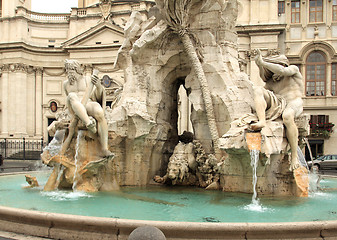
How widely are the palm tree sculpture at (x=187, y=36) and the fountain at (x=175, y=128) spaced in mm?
28

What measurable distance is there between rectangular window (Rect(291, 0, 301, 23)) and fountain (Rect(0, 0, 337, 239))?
92.5 ft

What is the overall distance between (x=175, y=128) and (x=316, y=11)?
97.2 feet

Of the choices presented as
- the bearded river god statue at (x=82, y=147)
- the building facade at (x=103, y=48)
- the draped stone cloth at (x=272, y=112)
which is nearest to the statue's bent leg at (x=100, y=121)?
the bearded river god statue at (x=82, y=147)

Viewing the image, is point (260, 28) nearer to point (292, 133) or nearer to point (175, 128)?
point (175, 128)

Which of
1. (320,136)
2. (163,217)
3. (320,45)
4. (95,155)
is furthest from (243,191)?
(320,45)

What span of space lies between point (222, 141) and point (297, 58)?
29900 mm

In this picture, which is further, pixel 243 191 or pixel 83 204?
pixel 243 191

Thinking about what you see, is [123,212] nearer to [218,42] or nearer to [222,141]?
[222,141]

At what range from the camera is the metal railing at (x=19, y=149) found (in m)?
33.1

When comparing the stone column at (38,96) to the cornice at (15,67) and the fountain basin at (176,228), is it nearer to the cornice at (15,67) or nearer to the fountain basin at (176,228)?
the cornice at (15,67)

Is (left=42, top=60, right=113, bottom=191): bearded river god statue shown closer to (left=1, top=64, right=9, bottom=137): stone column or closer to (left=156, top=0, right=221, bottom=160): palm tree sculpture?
(left=156, top=0, right=221, bottom=160): palm tree sculpture

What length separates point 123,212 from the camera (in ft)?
21.2

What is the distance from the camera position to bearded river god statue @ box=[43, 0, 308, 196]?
8.48 m

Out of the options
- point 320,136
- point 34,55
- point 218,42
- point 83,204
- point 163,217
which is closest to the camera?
point 163,217
